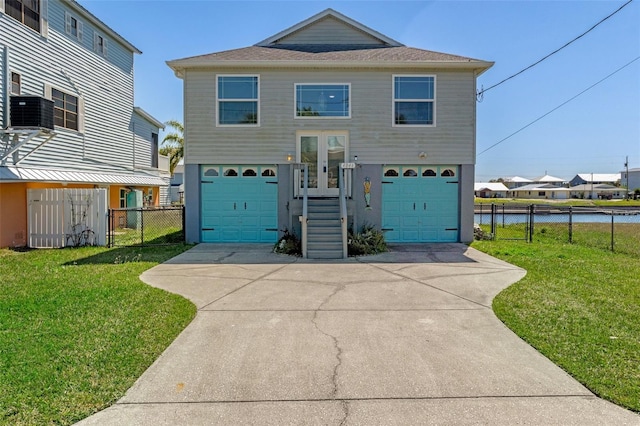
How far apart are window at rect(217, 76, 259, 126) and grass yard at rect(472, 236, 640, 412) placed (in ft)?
28.5

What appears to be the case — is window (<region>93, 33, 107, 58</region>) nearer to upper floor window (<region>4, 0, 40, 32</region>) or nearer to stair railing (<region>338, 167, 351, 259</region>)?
upper floor window (<region>4, 0, 40, 32</region>)

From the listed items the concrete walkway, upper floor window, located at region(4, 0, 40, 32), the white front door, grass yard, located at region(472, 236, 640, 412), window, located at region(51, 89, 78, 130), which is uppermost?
→ upper floor window, located at region(4, 0, 40, 32)

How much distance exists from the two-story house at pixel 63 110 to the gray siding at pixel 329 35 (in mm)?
7618

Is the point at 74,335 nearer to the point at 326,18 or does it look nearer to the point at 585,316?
the point at 585,316

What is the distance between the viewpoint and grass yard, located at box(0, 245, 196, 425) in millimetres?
3170

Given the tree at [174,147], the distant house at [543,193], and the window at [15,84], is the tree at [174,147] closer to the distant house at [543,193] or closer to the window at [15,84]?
the window at [15,84]

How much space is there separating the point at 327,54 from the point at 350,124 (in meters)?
2.55

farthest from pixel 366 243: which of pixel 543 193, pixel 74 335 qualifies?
pixel 543 193

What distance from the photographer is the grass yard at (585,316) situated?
144 inches

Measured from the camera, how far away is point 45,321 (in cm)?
495

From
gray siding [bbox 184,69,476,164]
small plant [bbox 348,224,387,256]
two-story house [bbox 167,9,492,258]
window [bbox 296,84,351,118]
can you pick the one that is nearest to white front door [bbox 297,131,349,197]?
two-story house [bbox 167,9,492,258]

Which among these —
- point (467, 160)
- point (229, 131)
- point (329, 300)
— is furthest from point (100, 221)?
point (467, 160)

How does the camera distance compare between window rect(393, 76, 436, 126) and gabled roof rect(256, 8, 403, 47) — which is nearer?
window rect(393, 76, 436, 126)

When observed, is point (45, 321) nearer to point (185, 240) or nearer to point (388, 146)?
point (185, 240)
